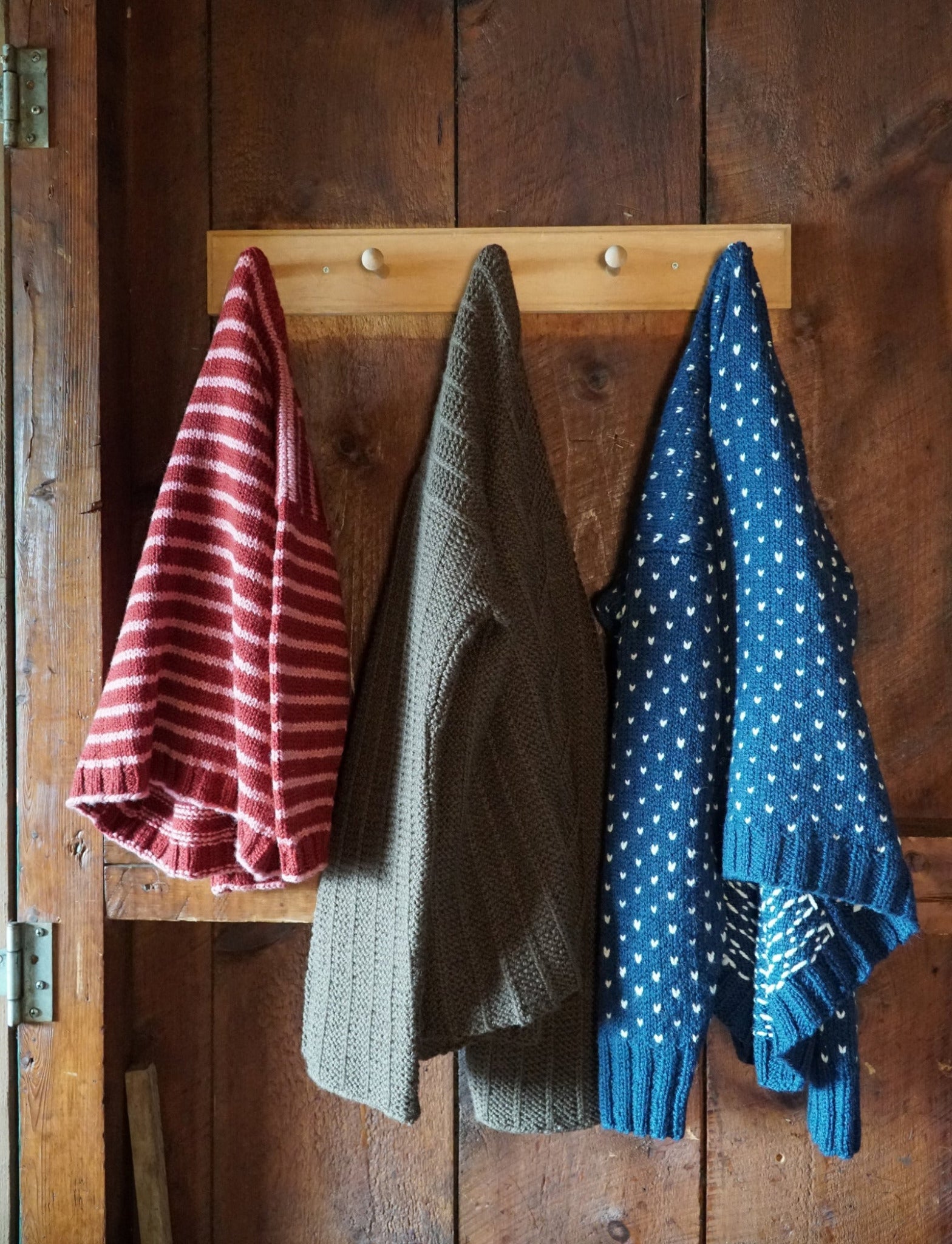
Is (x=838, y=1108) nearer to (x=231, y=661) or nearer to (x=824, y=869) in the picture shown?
(x=824, y=869)

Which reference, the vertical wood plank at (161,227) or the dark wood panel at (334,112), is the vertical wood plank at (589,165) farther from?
the vertical wood plank at (161,227)

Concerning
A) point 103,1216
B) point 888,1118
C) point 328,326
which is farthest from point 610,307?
point 103,1216

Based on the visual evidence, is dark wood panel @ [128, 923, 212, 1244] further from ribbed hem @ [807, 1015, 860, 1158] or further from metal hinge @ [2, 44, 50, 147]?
metal hinge @ [2, 44, 50, 147]

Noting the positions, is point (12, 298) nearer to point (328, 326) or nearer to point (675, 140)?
point (328, 326)

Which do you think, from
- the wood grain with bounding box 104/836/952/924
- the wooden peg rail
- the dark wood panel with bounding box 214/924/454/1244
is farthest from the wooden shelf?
the wooden peg rail

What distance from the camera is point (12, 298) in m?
0.86

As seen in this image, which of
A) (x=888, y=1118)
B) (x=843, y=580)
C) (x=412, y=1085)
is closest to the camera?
(x=412, y=1085)

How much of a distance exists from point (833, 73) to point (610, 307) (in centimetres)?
31

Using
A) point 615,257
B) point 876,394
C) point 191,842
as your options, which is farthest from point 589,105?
point 191,842

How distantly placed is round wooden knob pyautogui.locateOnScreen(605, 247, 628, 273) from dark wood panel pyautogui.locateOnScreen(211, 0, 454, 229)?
6.2 inches

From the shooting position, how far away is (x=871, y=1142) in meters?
0.93

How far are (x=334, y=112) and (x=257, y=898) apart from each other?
73 centimetres

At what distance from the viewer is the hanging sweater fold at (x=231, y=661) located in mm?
713

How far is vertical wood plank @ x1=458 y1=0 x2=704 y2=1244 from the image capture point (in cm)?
88
